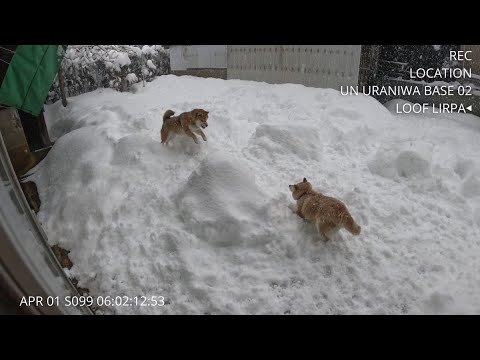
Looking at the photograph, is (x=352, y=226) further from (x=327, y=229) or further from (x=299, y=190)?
(x=299, y=190)

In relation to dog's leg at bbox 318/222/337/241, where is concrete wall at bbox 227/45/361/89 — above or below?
above

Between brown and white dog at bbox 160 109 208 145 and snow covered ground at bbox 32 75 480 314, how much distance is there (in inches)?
8.2

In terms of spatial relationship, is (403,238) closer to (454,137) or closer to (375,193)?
(375,193)

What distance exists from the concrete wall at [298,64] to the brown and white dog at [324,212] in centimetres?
556

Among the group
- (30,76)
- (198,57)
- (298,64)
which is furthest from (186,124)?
(198,57)

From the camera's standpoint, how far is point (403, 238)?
12.0ft

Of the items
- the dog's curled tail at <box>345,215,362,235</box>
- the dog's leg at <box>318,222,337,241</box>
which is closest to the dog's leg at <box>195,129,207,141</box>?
the dog's leg at <box>318,222,337,241</box>

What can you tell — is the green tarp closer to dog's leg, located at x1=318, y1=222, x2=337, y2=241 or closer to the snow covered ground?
the snow covered ground

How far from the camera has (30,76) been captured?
17.1 ft

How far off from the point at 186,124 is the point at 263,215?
1.89 m

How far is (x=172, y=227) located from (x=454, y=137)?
5.08 meters

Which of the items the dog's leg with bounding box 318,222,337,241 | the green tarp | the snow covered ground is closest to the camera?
the snow covered ground

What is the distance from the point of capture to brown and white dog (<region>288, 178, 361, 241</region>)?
10.4 feet

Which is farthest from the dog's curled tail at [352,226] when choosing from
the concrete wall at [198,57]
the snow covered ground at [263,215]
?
the concrete wall at [198,57]
